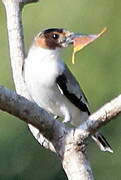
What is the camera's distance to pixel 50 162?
5.91 metres

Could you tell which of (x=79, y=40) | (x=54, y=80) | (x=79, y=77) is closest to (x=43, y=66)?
(x=54, y=80)

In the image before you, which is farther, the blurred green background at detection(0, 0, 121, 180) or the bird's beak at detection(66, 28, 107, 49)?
the blurred green background at detection(0, 0, 121, 180)

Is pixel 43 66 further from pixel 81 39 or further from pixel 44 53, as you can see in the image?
pixel 81 39

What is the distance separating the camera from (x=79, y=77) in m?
5.59

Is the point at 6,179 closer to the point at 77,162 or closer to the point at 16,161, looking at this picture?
the point at 16,161

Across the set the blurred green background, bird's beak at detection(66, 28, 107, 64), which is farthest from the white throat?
the blurred green background

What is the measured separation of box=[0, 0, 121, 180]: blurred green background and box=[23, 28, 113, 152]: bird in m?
1.34

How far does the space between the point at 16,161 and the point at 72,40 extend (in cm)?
211

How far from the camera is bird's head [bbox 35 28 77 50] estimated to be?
12.8 feet

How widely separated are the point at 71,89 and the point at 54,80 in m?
0.12

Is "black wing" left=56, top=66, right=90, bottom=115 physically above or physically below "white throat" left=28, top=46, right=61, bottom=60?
below

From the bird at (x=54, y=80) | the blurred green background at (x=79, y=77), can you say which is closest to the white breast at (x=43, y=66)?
the bird at (x=54, y=80)

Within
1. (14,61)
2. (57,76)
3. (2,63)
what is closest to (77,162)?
(14,61)

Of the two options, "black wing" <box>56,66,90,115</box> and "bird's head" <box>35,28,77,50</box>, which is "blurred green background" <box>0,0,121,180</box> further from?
"bird's head" <box>35,28,77,50</box>
